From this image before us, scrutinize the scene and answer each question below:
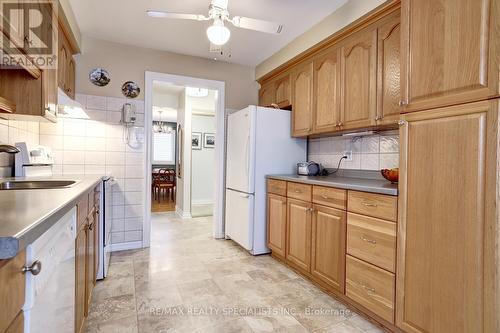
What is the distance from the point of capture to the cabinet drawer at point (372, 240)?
5.33 feet

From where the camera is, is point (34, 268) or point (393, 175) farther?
point (393, 175)

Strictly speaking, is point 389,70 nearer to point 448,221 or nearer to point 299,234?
point 448,221

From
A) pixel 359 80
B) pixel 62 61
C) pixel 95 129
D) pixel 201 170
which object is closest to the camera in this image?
pixel 359 80

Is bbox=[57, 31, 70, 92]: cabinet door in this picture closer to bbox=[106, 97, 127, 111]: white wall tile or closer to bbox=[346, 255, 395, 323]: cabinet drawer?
bbox=[106, 97, 127, 111]: white wall tile

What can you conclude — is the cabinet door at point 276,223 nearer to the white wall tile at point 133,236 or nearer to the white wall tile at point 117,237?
the white wall tile at point 133,236

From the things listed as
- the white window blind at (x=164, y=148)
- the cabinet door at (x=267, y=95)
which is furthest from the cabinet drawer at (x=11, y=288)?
the white window blind at (x=164, y=148)

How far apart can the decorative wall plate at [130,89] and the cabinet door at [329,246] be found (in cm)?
242

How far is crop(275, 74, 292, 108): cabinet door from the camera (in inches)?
125

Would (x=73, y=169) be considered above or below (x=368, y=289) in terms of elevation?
above

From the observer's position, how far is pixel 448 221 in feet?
4.36

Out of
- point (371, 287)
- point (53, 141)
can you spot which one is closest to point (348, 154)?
point (371, 287)

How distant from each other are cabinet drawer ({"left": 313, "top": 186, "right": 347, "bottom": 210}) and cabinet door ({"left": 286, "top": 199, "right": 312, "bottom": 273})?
0.15 m

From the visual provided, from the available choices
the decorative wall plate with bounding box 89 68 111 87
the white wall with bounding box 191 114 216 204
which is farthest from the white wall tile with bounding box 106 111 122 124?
the white wall with bounding box 191 114 216 204

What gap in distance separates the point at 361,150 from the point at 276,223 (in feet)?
3.70
